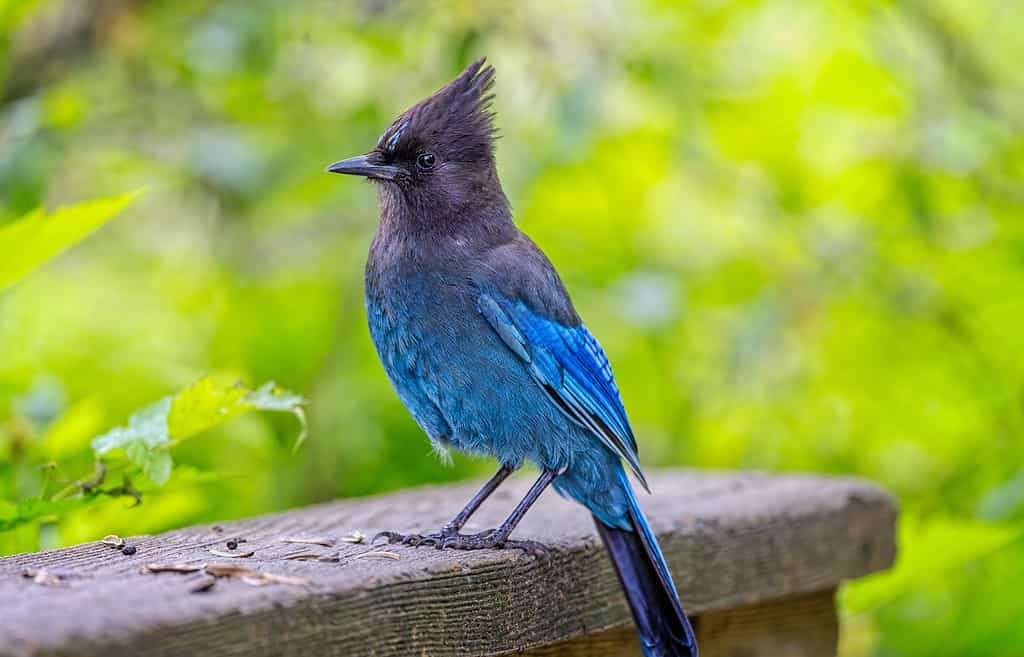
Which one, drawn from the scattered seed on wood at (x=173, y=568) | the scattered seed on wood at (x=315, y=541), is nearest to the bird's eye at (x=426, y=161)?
the scattered seed on wood at (x=315, y=541)

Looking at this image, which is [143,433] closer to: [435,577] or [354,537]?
[354,537]

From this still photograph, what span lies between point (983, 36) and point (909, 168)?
1432mm

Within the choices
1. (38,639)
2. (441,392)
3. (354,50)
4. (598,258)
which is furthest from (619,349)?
(38,639)

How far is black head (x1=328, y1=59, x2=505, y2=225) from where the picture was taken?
2812 millimetres

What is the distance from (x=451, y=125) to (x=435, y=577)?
1.21 meters

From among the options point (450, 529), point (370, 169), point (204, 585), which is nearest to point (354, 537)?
point (450, 529)

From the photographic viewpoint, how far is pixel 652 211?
445 centimetres

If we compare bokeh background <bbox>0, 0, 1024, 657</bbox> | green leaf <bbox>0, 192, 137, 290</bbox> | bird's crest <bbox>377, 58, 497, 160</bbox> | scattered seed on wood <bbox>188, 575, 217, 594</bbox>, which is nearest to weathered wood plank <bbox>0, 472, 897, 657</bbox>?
scattered seed on wood <bbox>188, 575, 217, 594</bbox>

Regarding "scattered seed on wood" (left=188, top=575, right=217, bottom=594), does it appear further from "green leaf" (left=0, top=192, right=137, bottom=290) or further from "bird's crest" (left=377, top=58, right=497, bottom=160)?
"bird's crest" (left=377, top=58, right=497, bottom=160)

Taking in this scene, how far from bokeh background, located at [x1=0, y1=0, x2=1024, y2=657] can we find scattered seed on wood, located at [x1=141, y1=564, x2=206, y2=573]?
156cm

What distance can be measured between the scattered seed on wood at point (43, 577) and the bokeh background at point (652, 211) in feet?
5.16

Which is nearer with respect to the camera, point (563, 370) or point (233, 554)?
point (233, 554)

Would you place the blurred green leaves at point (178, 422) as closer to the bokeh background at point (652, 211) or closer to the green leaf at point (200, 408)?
the green leaf at point (200, 408)

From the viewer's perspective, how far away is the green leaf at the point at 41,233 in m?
2.17
